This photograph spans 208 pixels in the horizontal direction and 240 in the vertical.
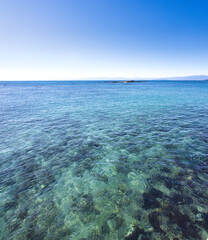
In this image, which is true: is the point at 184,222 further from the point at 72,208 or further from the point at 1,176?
the point at 1,176

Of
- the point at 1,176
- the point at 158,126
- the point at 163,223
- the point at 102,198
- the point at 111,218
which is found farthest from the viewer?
the point at 158,126

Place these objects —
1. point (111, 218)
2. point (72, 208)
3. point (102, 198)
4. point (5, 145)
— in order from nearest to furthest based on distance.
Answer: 1. point (111, 218)
2. point (72, 208)
3. point (102, 198)
4. point (5, 145)

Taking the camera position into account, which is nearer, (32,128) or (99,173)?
(99,173)

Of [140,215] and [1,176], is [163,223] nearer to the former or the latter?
[140,215]

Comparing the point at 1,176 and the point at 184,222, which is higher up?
the point at 184,222

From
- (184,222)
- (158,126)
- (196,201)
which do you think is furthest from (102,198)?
(158,126)

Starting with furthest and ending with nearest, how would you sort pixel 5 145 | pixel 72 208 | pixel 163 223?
1. pixel 5 145
2. pixel 72 208
3. pixel 163 223

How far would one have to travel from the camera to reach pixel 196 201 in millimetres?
5750

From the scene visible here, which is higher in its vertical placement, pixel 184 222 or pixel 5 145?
pixel 184 222

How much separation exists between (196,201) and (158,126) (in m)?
10.2

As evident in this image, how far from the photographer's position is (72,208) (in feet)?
18.8

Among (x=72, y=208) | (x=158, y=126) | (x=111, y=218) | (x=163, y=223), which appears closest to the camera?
Result: (x=163, y=223)

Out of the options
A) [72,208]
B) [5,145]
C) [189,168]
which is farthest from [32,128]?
[189,168]

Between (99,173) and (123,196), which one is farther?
(99,173)
